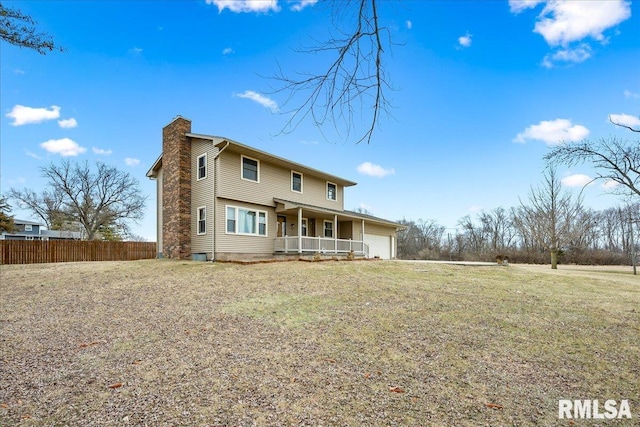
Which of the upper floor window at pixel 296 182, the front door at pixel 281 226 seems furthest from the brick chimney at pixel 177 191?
the upper floor window at pixel 296 182

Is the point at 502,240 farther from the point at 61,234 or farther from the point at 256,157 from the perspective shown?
the point at 61,234

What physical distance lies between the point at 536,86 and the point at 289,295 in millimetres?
11544

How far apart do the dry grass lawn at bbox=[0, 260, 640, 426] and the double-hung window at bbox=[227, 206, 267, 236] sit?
7.15 m

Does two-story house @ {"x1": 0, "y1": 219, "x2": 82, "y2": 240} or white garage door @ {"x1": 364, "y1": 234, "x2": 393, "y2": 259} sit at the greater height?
two-story house @ {"x1": 0, "y1": 219, "x2": 82, "y2": 240}

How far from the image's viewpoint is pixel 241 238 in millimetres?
16031

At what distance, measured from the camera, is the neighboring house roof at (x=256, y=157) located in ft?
49.4

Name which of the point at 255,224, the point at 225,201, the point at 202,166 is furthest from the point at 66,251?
the point at 255,224

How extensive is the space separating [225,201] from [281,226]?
13.3 ft

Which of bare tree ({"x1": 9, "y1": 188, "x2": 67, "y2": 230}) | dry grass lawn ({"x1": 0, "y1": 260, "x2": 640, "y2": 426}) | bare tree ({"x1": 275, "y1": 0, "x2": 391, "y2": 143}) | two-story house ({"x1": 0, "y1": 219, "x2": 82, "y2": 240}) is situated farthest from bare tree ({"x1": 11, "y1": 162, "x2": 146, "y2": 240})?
bare tree ({"x1": 275, "y1": 0, "x2": 391, "y2": 143})

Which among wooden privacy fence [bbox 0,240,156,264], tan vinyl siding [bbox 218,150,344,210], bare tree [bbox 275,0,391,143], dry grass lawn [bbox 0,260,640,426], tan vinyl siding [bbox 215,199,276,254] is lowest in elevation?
dry grass lawn [bbox 0,260,640,426]

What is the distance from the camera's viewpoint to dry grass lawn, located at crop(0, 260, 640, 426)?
328 centimetres

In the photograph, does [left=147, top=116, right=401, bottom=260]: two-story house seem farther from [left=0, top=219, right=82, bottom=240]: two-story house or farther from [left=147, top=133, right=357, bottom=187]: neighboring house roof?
[left=0, top=219, right=82, bottom=240]: two-story house

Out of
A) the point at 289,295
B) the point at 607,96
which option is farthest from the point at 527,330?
the point at 607,96

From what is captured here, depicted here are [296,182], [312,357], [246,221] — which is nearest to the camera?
[312,357]
